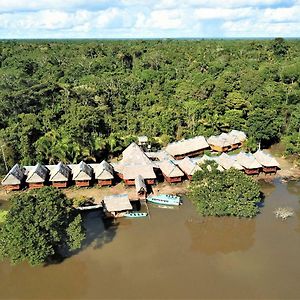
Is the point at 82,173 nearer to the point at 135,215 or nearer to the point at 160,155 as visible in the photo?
the point at 135,215

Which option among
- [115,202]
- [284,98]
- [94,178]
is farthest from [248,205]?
[284,98]

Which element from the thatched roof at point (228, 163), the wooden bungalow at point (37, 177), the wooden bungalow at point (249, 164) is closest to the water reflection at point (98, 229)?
the wooden bungalow at point (37, 177)

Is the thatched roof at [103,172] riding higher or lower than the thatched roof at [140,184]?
higher

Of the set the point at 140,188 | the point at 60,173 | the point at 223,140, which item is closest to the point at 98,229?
the point at 140,188

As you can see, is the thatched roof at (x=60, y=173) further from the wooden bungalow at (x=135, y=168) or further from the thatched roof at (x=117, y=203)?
the thatched roof at (x=117, y=203)

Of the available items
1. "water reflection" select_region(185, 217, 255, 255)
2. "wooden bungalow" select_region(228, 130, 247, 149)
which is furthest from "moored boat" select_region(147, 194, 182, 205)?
"wooden bungalow" select_region(228, 130, 247, 149)
